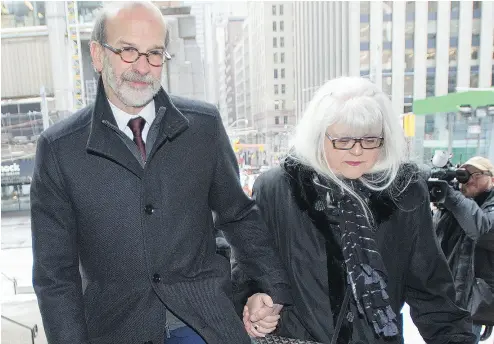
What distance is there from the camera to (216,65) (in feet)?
13.6

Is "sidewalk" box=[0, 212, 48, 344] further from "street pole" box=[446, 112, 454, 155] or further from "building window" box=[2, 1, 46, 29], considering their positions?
"street pole" box=[446, 112, 454, 155]

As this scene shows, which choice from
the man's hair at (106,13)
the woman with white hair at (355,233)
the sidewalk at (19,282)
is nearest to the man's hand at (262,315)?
the woman with white hair at (355,233)

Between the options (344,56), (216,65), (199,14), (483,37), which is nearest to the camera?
(199,14)

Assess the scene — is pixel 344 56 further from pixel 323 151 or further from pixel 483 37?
pixel 323 151

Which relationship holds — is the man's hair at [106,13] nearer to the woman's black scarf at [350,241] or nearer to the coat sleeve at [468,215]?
the woman's black scarf at [350,241]

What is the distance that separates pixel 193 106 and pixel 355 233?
505mm

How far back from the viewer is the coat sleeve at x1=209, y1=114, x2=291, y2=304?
99 cm

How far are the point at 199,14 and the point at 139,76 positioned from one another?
2740 mm

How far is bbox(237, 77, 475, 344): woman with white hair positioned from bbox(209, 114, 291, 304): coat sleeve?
0.16 ft

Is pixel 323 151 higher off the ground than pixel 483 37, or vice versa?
pixel 483 37

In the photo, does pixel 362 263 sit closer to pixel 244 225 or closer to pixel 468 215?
pixel 244 225

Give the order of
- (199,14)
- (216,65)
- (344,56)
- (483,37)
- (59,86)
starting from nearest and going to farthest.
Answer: (199,14)
(59,86)
(216,65)
(344,56)
(483,37)

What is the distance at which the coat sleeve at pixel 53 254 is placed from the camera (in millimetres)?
833

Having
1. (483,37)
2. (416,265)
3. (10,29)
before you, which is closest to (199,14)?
(10,29)
